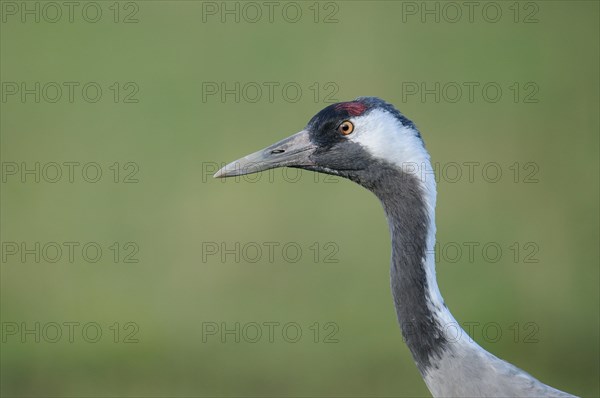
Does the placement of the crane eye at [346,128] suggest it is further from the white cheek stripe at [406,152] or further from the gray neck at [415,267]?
the gray neck at [415,267]

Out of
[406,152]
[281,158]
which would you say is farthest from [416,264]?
[281,158]

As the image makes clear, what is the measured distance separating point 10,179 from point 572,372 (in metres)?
4.30

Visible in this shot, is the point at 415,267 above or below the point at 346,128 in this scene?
below

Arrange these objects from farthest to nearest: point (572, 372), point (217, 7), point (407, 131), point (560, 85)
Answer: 1. point (560, 85)
2. point (217, 7)
3. point (572, 372)
4. point (407, 131)

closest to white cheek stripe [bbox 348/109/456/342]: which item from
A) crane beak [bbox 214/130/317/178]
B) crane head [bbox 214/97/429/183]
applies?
crane head [bbox 214/97/429/183]

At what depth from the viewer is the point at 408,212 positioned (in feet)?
10.4

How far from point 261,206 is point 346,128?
3.83 m

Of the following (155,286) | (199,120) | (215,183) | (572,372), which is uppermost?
(199,120)

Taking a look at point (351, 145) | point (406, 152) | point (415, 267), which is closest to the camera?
point (415, 267)

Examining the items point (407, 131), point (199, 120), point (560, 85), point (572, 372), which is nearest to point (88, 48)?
point (199, 120)

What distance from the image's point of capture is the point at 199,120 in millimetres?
7461

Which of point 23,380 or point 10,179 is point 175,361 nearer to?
point 23,380

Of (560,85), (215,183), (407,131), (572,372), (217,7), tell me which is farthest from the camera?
(560,85)

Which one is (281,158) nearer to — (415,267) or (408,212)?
(408,212)
